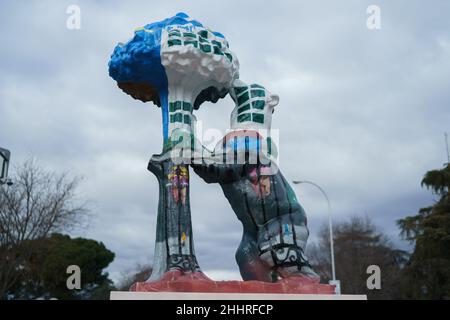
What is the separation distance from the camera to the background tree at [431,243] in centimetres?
1972

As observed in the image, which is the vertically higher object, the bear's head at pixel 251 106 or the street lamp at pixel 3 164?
the bear's head at pixel 251 106

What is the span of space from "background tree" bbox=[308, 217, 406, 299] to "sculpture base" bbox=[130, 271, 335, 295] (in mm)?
19457

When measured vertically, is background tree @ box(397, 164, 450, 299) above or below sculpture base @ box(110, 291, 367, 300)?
above

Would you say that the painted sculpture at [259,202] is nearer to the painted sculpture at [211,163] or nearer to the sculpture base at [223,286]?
the painted sculpture at [211,163]

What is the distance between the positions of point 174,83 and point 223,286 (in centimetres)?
320

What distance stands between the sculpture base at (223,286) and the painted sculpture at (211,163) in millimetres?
15

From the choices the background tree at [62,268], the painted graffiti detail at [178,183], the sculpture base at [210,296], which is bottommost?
the sculpture base at [210,296]

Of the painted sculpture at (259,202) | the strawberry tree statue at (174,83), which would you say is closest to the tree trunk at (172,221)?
the strawberry tree statue at (174,83)

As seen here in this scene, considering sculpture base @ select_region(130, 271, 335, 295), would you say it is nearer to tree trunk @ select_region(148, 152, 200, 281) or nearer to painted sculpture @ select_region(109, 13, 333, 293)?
painted sculpture @ select_region(109, 13, 333, 293)

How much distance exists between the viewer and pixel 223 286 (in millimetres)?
6727

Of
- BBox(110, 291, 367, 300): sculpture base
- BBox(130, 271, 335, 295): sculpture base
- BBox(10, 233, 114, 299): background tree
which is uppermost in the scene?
BBox(10, 233, 114, 299): background tree

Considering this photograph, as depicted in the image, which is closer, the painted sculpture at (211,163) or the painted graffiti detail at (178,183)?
the painted sculpture at (211,163)

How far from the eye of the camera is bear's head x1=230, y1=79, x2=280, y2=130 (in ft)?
25.9

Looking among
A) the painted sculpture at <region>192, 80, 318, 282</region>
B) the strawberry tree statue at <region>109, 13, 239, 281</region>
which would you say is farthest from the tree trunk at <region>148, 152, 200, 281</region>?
the painted sculpture at <region>192, 80, 318, 282</region>
